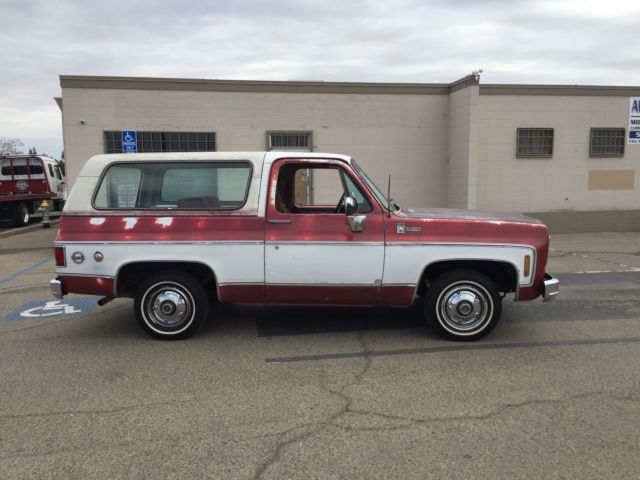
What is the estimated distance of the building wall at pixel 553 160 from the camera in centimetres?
1495

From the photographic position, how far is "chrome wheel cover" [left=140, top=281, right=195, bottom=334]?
5.35 meters

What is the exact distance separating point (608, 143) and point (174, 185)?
14359mm

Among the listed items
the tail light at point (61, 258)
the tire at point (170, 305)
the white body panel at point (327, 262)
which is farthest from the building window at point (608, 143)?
the tail light at point (61, 258)

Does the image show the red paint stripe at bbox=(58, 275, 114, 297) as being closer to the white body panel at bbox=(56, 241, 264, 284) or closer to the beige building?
the white body panel at bbox=(56, 241, 264, 284)

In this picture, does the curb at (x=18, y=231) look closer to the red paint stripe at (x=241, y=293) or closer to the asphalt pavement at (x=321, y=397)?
the asphalt pavement at (x=321, y=397)

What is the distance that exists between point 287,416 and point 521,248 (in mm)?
2894

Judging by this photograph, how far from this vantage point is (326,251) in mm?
5184

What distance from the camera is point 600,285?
8.08 metres

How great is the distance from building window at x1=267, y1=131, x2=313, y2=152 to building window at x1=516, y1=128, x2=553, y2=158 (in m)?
6.08

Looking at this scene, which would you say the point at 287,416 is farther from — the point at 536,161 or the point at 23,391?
the point at 536,161

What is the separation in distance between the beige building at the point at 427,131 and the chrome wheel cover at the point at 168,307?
9.45 metres

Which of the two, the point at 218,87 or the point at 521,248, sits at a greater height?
the point at 218,87

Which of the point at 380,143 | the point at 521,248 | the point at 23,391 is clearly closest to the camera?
the point at 23,391

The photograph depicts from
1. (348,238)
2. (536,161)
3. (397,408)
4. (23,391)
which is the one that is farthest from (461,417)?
(536,161)
